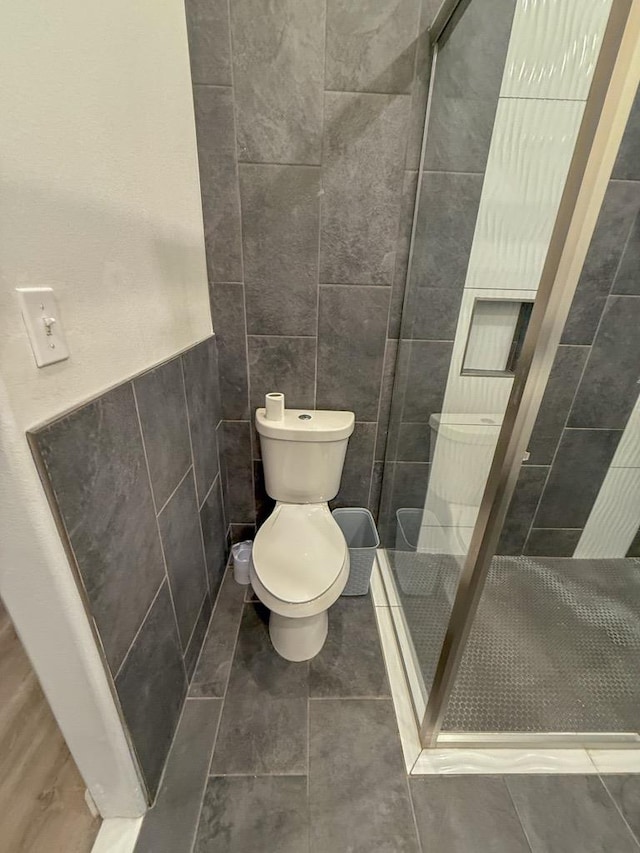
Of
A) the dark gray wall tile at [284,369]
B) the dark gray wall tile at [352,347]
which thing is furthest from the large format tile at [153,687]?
the dark gray wall tile at [352,347]

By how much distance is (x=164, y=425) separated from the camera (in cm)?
90

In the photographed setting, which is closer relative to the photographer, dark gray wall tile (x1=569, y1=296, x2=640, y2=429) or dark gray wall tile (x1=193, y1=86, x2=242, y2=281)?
dark gray wall tile (x1=193, y1=86, x2=242, y2=281)

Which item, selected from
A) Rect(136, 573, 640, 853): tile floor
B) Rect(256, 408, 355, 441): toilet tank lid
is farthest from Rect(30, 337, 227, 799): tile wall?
Rect(256, 408, 355, 441): toilet tank lid

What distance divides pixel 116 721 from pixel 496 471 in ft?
3.13

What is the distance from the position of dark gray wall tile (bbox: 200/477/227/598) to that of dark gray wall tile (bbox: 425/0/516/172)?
1419mm

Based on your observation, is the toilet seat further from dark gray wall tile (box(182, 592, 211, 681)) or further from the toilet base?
dark gray wall tile (box(182, 592, 211, 681))

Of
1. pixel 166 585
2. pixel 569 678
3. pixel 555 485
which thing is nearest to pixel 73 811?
pixel 166 585

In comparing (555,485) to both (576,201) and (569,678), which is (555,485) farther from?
(576,201)

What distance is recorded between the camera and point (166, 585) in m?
0.92

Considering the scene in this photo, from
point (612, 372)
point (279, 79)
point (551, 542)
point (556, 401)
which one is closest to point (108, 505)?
point (279, 79)

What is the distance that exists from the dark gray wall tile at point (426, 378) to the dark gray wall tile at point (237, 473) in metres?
0.71

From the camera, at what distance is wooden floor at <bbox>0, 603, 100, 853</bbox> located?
2.65ft

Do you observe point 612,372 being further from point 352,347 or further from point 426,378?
point 352,347

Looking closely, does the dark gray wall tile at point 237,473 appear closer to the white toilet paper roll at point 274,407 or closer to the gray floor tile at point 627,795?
the white toilet paper roll at point 274,407
